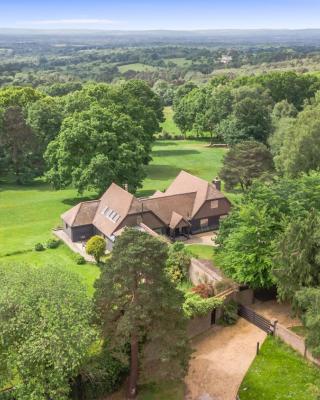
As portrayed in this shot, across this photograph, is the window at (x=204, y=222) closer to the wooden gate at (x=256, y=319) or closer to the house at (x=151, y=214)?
the house at (x=151, y=214)

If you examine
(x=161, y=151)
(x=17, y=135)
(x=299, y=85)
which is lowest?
(x=161, y=151)

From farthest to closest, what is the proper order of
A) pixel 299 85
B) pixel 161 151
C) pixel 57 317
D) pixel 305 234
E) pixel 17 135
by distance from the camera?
pixel 299 85
pixel 161 151
pixel 17 135
pixel 305 234
pixel 57 317

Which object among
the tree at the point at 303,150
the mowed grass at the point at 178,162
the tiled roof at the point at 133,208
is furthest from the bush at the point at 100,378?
the mowed grass at the point at 178,162

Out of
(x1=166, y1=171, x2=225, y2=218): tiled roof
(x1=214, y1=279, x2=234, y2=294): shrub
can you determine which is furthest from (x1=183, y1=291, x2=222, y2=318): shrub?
(x1=166, y1=171, x2=225, y2=218): tiled roof

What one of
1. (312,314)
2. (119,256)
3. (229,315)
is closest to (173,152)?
(229,315)

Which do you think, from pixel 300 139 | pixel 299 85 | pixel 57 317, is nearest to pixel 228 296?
pixel 57 317

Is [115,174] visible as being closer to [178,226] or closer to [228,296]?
[178,226]
